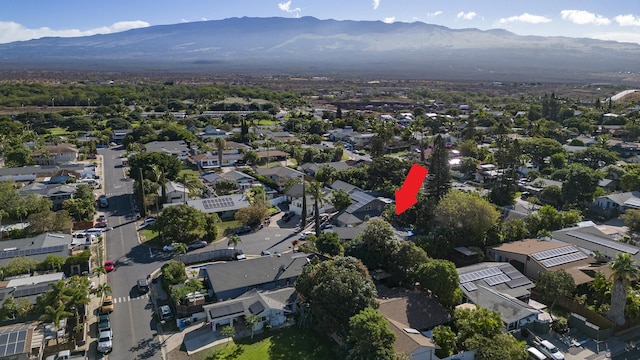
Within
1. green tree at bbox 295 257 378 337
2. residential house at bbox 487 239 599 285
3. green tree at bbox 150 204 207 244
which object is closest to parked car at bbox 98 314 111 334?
green tree at bbox 295 257 378 337

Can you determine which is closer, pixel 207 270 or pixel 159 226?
pixel 207 270

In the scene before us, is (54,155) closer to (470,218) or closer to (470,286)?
(470,218)

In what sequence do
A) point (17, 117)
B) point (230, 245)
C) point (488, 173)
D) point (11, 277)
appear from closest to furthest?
point (11, 277) → point (230, 245) → point (488, 173) → point (17, 117)

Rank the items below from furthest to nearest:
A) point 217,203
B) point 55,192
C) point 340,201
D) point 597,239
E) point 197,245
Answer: point 55,192 → point 340,201 → point 217,203 → point 197,245 → point 597,239

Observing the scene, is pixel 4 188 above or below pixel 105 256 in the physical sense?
above

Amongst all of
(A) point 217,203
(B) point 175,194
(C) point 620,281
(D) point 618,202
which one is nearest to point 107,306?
(A) point 217,203

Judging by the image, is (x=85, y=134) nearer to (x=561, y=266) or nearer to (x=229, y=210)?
(x=229, y=210)

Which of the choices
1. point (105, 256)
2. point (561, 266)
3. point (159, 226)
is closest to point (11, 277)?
point (105, 256)
